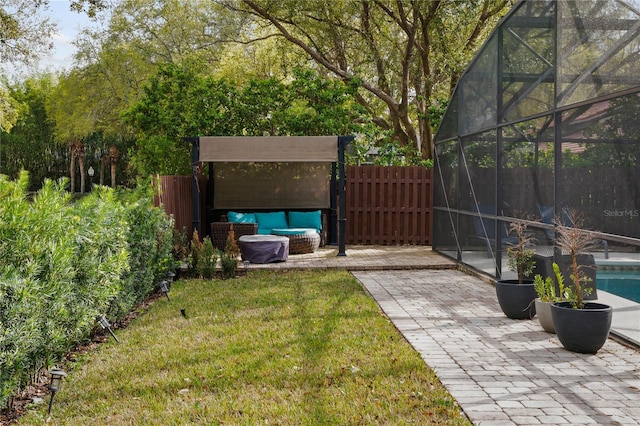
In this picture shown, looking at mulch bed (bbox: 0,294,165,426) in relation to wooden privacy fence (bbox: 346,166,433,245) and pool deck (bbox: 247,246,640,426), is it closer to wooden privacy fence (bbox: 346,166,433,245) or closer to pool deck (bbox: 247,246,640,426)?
pool deck (bbox: 247,246,640,426)

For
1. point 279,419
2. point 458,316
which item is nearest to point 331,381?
point 279,419

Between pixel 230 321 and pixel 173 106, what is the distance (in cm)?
Answer: 1091

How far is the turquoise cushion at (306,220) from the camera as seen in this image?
45.3ft

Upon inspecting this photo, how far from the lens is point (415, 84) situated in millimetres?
20047

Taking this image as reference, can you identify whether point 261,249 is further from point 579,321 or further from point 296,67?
point 296,67

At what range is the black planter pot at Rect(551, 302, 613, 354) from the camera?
5387 millimetres

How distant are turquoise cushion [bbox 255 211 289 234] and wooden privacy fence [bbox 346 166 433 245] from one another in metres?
1.82

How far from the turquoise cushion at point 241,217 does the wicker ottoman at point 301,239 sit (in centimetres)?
74

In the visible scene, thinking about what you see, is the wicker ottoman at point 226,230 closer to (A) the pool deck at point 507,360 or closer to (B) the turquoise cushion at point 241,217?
(B) the turquoise cushion at point 241,217

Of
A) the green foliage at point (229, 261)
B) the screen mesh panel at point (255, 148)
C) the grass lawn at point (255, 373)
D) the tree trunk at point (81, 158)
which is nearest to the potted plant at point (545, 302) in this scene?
the grass lawn at point (255, 373)

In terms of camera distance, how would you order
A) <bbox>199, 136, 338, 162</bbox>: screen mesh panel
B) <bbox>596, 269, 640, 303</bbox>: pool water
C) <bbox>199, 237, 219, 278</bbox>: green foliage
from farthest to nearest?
1. <bbox>199, 136, 338, 162</bbox>: screen mesh panel
2. <bbox>199, 237, 219, 278</bbox>: green foliage
3. <bbox>596, 269, 640, 303</bbox>: pool water

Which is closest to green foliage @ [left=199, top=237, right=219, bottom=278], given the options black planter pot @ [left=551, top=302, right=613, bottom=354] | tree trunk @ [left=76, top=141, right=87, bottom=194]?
black planter pot @ [left=551, top=302, right=613, bottom=354]

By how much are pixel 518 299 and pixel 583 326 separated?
1457 mm

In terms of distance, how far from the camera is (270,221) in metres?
13.7
